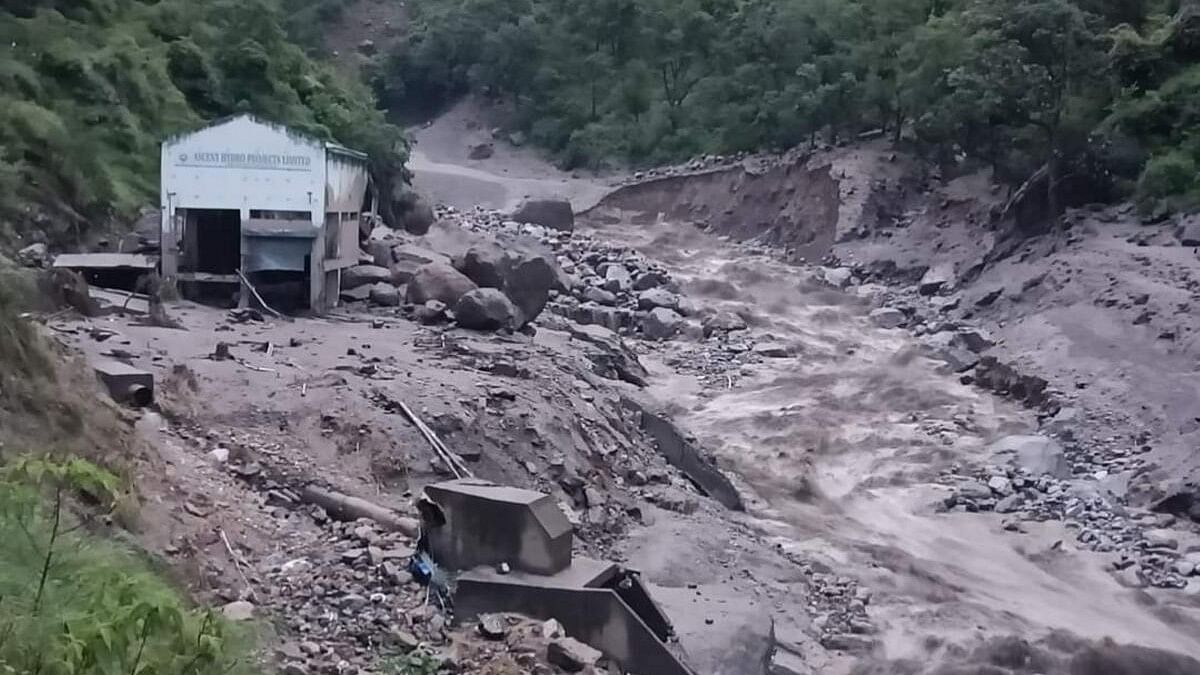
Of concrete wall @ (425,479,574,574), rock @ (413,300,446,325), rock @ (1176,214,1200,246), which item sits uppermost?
rock @ (1176,214,1200,246)

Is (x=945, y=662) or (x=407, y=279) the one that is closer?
(x=945, y=662)

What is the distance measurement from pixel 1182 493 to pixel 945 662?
640 cm

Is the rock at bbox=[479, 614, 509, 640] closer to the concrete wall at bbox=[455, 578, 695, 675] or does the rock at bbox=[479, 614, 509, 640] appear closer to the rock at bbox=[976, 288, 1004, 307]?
the concrete wall at bbox=[455, 578, 695, 675]

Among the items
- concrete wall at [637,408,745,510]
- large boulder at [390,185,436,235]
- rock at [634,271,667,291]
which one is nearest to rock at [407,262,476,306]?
concrete wall at [637,408,745,510]

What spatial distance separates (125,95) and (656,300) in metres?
11.8

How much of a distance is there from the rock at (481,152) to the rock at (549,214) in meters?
16.1

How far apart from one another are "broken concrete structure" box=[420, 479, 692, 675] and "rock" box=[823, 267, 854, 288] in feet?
77.4

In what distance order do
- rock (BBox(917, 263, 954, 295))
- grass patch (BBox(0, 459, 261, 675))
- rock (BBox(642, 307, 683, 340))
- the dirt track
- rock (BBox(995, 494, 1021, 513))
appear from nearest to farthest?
grass patch (BBox(0, 459, 261, 675)) < the dirt track < rock (BBox(995, 494, 1021, 513)) < rock (BBox(642, 307, 683, 340)) < rock (BBox(917, 263, 954, 295))

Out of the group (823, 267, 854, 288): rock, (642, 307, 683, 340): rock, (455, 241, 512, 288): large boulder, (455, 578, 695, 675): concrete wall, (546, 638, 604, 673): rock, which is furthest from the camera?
(823, 267, 854, 288): rock

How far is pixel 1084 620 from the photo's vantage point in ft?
46.7

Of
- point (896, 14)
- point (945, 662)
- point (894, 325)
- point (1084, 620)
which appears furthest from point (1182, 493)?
point (896, 14)

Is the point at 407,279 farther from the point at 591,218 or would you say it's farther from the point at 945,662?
the point at 591,218

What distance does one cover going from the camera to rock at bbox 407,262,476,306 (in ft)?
68.7

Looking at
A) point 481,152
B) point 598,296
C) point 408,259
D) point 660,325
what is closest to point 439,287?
point 408,259
